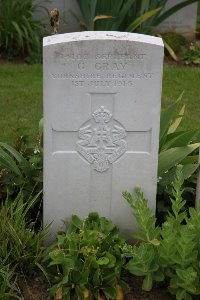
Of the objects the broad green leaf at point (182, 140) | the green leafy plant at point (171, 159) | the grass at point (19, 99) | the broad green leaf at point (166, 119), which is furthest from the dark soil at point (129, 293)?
the grass at point (19, 99)

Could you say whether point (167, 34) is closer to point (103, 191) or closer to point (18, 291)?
point (103, 191)

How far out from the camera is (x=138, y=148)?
12.8 ft

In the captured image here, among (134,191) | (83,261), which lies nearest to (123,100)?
(134,191)

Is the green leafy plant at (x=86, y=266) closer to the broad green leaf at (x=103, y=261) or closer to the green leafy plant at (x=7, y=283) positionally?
the broad green leaf at (x=103, y=261)

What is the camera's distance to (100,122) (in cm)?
381

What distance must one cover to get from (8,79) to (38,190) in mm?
3835

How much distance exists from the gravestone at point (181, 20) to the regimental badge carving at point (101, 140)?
5.73 m

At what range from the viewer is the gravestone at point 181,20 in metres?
9.36

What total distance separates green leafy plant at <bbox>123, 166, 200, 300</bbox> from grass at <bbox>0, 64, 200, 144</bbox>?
8.74ft

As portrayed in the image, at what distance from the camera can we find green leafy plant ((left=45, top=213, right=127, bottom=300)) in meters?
3.54

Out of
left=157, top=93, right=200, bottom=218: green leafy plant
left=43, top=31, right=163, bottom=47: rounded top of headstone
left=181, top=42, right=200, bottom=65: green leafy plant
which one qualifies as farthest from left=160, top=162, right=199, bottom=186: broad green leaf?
left=181, top=42, right=200, bottom=65: green leafy plant

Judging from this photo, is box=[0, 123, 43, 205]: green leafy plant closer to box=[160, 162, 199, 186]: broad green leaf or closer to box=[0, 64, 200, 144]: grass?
box=[160, 162, 199, 186]: broad green leaf

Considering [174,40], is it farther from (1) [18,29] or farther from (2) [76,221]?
(2) [76,221]

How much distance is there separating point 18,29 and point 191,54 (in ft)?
7.31
